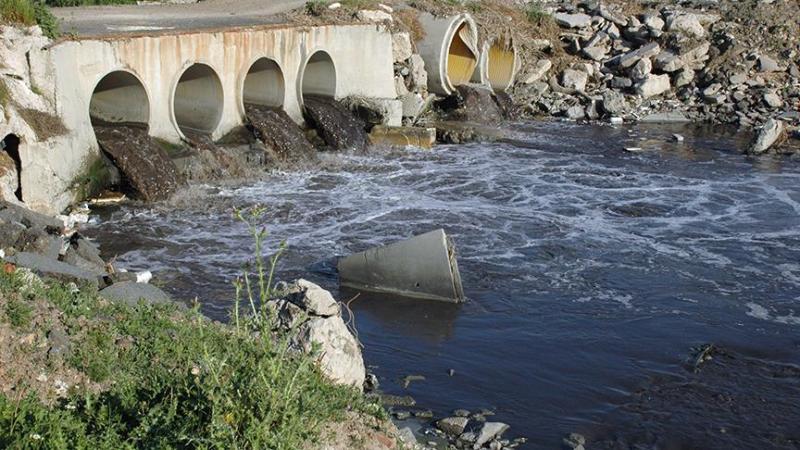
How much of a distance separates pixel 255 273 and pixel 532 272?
3.48 meters

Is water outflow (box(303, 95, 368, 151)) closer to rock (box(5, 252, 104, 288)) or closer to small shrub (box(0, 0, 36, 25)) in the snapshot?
small shrub (box(0, 0, 36, 25))

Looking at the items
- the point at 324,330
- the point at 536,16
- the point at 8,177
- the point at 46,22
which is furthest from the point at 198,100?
the point at 536,16

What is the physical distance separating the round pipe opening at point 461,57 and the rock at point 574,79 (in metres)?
2.74

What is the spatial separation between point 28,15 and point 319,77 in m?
7.53

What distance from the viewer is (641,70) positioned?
82.0ft

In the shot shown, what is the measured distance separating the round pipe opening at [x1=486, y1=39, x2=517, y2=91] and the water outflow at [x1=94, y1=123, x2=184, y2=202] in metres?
12.2

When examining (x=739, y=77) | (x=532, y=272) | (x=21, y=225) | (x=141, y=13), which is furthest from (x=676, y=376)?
(x=739, y=77)

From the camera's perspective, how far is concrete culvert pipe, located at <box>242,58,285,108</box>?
60.3 feet

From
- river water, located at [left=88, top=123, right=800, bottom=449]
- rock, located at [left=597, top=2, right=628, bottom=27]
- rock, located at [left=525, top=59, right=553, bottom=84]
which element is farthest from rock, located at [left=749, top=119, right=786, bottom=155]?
rock, located at [left=597, top=2, right=628, bottom=27]

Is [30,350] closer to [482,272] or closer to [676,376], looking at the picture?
[676,376]

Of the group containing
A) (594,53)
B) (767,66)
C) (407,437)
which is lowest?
(407,437)

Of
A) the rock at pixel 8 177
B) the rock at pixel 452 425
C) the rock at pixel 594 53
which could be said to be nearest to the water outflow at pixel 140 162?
the rock at pixel 8 177

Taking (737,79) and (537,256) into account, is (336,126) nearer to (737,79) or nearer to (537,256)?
(537,256)

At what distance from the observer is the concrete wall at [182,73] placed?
13.2m
